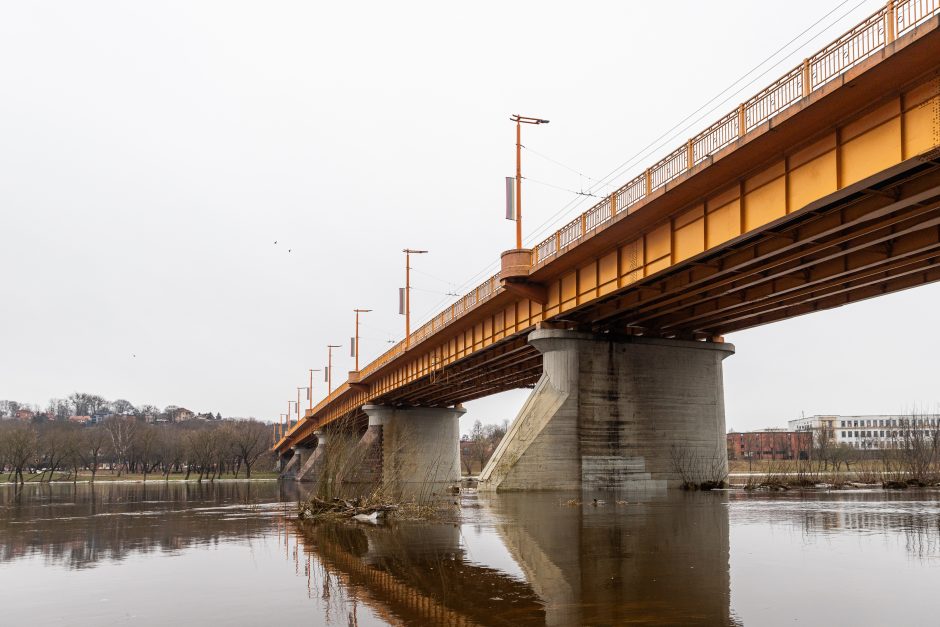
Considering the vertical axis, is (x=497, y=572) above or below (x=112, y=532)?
above

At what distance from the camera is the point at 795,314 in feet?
121

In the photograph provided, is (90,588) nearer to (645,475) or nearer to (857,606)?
(857,606)

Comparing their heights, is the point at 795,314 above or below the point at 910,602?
above

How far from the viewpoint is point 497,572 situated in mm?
10836

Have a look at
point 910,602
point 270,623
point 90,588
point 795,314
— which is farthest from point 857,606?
point 795,314

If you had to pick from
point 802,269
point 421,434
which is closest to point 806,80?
point 802,269

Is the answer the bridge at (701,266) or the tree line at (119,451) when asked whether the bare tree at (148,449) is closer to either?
the tree line at (119,451)

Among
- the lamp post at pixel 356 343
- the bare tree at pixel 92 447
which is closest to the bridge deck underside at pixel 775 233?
the lamp post at pixel 356 343

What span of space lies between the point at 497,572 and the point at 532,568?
0.59 meters

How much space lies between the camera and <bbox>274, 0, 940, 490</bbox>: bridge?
60.5 ft

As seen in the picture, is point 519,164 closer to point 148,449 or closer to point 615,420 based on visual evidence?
point 615,420

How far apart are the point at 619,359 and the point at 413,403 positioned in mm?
40665

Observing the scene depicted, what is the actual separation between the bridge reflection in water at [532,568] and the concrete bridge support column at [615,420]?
538 inches

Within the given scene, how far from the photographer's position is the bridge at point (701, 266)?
18.5 meters
